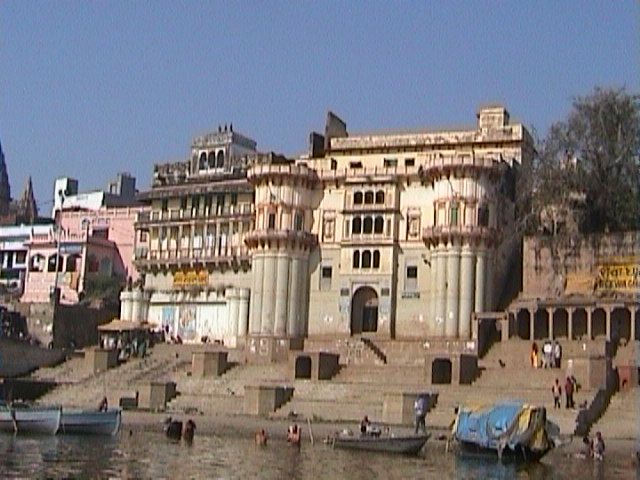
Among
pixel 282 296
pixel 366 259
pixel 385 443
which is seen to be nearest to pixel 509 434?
pixel 385 443

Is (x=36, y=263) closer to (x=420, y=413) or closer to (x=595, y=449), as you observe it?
(x=420, y=413)

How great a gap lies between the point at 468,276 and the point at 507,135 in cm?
1041

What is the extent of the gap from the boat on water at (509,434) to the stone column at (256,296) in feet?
93.9

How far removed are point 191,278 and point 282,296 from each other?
10126 millimetres

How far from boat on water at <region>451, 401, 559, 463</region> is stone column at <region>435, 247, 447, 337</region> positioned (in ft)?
78.5

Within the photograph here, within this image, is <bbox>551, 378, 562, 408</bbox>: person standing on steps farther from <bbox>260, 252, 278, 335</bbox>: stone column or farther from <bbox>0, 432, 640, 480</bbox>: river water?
<bbox>260, 252, 278, 335</bbox>: stone column

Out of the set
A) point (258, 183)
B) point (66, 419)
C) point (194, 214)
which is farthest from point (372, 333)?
point (66, 419)

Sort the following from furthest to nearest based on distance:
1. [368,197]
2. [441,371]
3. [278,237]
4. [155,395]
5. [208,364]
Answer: [368,197]
[278,237]
[208,364]
[155,395]
[441,371]

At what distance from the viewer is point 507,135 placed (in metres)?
62.7

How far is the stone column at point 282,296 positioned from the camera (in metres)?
60.3

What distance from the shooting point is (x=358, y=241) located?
6197 centimetres

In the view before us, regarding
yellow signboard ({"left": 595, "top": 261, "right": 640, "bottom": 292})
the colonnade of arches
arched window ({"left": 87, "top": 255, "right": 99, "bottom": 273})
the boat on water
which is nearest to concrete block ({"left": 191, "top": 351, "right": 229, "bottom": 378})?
the colonnade of arches

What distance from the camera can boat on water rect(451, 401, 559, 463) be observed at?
105 ft

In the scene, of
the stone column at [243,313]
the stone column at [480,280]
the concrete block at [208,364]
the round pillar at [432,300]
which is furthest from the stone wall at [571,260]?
the stone column at [243,313]
